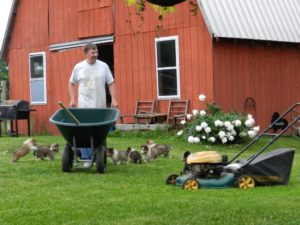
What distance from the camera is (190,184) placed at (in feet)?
26.8

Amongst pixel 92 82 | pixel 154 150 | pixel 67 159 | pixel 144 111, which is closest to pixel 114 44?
pixel 144 111

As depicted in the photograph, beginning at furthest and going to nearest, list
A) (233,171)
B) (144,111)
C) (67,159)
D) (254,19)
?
(144,111) → (254,19) → (67,159) → (233,171)

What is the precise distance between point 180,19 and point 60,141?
14.5 feet

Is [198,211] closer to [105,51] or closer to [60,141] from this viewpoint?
[60,141]

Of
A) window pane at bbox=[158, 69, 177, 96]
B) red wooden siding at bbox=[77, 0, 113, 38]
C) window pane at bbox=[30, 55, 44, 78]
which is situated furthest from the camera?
window pane at bbox=[30, 55, 44, 78]

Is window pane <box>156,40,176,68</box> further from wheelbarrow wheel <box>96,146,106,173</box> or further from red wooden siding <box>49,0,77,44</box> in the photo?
wheelbarrow wheel <box>96,146,106,173</box>

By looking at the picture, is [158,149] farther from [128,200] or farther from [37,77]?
[37,77]

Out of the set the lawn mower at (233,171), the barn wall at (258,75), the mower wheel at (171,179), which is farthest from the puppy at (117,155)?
the barn wall at (258,75)

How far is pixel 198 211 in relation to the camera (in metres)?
6.62

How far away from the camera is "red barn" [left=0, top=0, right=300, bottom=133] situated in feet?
56.7

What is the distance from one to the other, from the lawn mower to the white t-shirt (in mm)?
2571

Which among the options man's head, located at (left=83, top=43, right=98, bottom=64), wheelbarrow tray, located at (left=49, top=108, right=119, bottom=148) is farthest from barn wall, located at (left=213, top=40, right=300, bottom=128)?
wheelbarrow tray, located at (left=49, top=108, right=119, bottom=148)

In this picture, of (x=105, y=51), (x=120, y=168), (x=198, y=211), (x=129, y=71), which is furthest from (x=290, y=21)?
(x=198, y=211)

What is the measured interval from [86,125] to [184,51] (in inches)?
339
